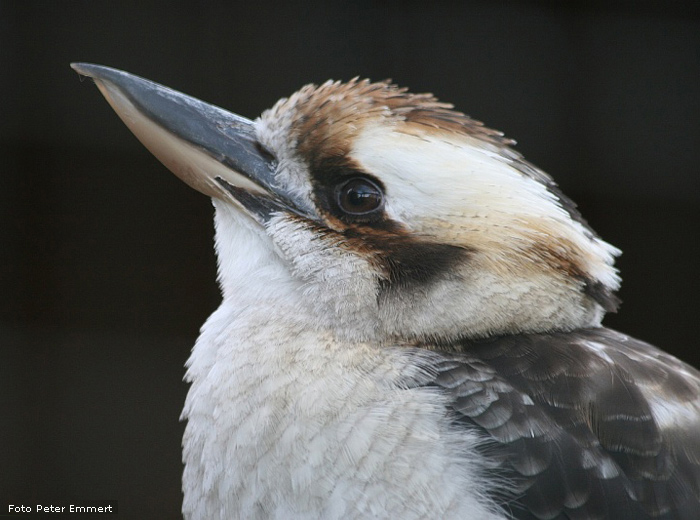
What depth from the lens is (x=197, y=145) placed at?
165 cm

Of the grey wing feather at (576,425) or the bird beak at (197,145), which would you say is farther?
the bird beak at (197,145)

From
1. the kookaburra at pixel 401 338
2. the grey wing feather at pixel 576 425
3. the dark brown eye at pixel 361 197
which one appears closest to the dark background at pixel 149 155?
the kookaburra at pixel 401 338

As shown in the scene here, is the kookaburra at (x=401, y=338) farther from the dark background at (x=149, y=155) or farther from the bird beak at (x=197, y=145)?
the dark background at (x=149, y=155)

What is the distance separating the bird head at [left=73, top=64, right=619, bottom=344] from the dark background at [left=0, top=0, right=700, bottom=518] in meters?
1.56

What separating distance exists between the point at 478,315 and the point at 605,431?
282mm

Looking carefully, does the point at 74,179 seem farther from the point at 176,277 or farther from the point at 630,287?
the point at 630,287

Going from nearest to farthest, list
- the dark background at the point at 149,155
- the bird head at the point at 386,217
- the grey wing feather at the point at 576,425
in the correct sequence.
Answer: the grey wing feather at the point at 576,425
the bird head at the point at 386,217
the dark background at the point at 149,155

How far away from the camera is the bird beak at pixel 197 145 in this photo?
1.62m

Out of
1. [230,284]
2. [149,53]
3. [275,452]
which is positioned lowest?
[275,452]

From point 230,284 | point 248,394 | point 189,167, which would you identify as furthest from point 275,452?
point 189,167

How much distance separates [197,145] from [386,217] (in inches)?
14.6

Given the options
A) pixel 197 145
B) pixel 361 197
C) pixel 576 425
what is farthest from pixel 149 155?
pixel 576 425

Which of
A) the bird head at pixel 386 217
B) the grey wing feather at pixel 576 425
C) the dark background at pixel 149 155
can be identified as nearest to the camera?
the grey wing feather at pixel 576 425

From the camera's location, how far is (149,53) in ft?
10.3
